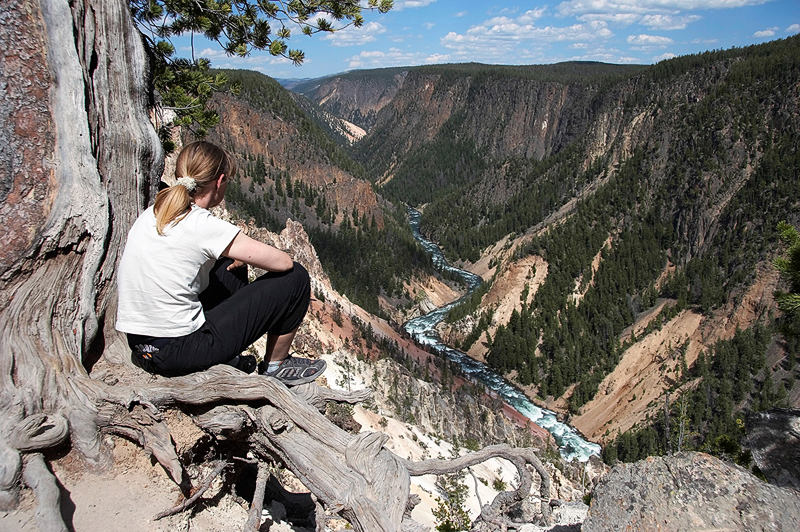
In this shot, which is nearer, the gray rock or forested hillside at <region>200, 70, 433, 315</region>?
the gray rock

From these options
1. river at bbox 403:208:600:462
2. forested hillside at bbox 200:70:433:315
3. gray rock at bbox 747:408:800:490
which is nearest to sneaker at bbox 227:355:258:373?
gray rock at bbox 747:408:800:490

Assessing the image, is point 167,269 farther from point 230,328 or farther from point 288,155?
point 288,155

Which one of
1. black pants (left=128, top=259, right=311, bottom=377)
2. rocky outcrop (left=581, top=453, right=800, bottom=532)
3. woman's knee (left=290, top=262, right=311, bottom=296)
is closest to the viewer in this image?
rocky outcrop (left=581, top=453, right=800, bottom=532)

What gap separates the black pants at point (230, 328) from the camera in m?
4.38

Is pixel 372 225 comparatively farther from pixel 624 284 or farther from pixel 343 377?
pixel 343 377

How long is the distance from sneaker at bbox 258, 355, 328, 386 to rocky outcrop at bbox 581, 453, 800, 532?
245cm

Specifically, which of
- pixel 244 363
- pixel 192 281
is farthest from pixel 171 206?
pixel 244 363

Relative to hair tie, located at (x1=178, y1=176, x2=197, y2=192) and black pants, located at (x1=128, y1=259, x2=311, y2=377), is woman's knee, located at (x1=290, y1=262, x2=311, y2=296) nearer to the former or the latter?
black pants, located at (x1=128, y1=259, x2=311, y2=377)

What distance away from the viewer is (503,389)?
57.8 meters

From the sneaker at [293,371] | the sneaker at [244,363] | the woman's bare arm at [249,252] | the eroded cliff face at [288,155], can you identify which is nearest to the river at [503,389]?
the eroded cliff face at [288,155]

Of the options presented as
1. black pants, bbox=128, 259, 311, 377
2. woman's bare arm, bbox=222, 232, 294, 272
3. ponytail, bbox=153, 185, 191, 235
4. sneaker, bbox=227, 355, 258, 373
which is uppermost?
ponytail, bbox=153, 185, 191, 235

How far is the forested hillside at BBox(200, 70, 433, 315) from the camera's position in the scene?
83.9 m

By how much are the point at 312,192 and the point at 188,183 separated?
92243 millimetres

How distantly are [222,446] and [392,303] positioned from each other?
75600mm
